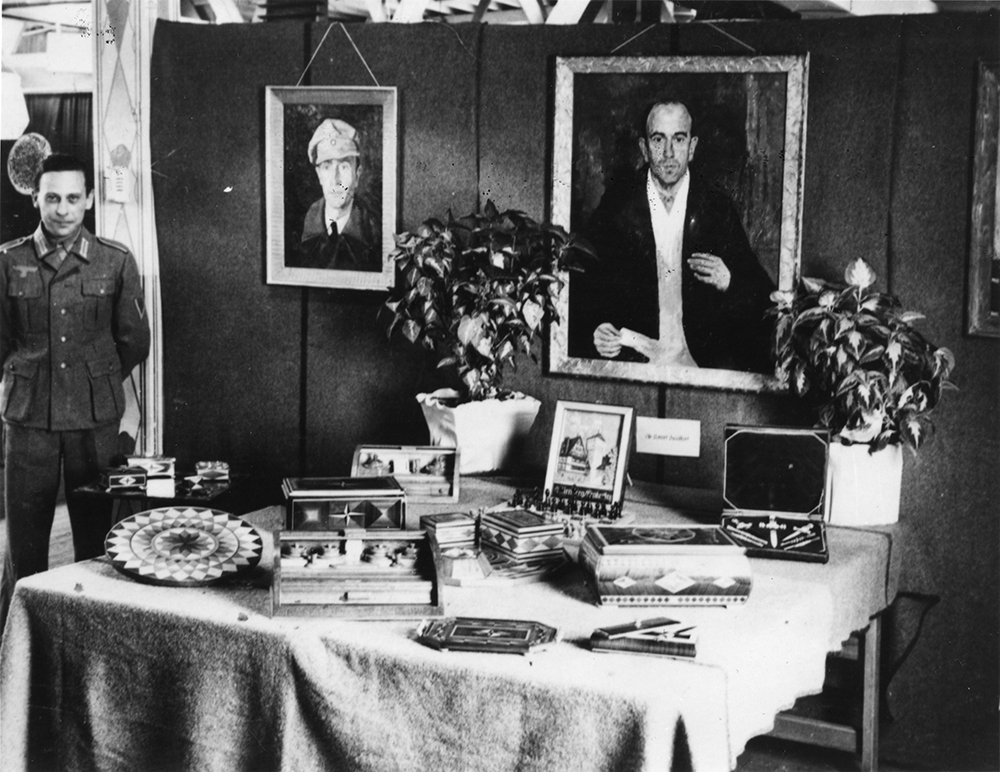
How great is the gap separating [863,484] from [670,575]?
2.81 ft

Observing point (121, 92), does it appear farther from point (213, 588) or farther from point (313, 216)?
point (213, 588)

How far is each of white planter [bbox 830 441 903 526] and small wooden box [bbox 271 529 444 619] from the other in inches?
47.7

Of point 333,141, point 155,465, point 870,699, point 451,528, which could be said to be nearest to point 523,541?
point 451,528

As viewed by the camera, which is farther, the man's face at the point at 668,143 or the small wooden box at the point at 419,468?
the man's face at the point at 668,143

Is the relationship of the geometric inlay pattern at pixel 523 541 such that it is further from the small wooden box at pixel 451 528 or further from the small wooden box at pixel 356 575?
the small wooden box at pixel 356 575

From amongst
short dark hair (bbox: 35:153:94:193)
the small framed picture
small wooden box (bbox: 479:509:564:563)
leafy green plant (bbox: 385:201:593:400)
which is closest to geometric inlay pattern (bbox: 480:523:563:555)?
small wooden box (bbox: 479:509:564:563)

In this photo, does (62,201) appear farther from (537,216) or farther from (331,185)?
(537,216)

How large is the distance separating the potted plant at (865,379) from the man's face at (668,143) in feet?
1.77

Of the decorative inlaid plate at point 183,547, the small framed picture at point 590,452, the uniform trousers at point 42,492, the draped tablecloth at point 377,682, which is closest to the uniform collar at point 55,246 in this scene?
the uniform trousers at point 42,492

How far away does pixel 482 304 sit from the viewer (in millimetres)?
3299

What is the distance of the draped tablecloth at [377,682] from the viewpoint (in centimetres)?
202

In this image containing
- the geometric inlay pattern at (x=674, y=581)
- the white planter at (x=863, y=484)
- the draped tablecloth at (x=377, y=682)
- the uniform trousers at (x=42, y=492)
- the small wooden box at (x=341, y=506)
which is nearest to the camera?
the draped tablecloth at (x=377, y=682)

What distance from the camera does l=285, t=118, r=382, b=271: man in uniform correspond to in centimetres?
387

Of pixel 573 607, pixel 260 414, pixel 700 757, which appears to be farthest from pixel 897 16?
pixel 260 414
